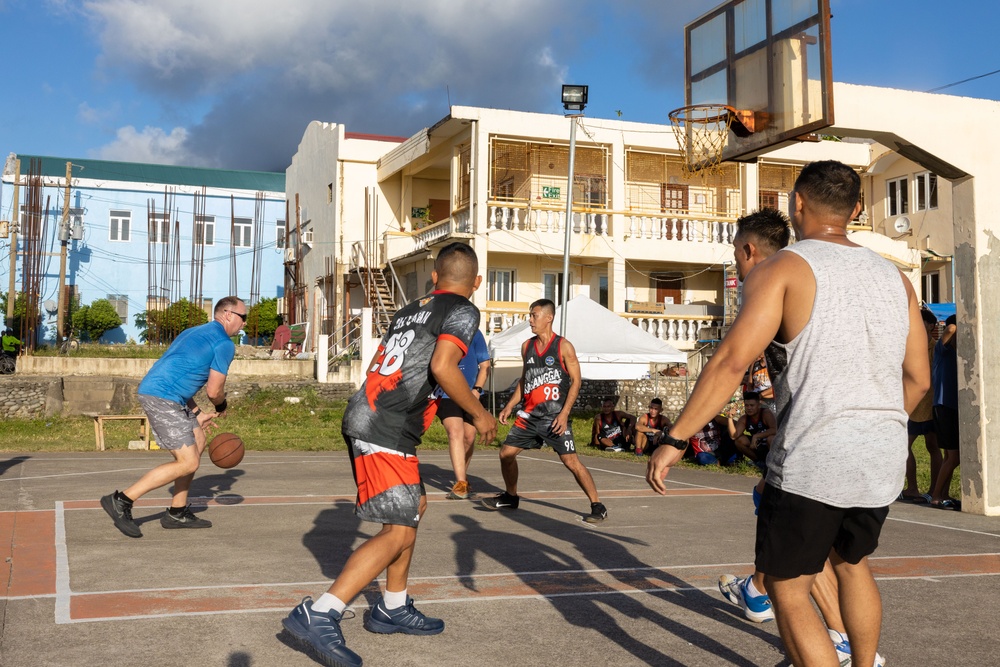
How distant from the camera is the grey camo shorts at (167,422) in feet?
27.1

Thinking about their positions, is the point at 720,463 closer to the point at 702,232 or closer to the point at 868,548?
the point at 868,548

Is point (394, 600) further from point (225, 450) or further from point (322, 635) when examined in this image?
point (225, 450)

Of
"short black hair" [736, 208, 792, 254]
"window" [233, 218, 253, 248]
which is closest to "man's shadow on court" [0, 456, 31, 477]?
"short black hair" [736, 208, 792, 254]

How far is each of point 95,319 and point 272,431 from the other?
2612 cm

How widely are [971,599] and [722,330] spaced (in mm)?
24280

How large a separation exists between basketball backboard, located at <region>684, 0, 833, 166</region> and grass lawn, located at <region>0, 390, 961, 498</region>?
510 centimetres

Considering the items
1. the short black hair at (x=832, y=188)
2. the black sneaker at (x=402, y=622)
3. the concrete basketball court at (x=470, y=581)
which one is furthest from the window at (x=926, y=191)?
the short black hair at (x=832, y=188)

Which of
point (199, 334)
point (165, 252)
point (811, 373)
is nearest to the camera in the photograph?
point (811, 373)

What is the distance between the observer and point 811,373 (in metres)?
3.40

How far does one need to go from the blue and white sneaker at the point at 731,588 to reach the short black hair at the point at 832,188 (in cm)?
266

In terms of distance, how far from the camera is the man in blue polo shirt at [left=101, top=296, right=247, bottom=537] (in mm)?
8266

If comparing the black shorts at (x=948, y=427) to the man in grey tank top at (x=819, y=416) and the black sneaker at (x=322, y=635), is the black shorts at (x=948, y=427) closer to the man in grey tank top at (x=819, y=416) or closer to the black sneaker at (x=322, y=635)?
the man in grey tank top at (x=819, y=416)

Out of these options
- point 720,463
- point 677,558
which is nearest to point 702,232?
point 720,463

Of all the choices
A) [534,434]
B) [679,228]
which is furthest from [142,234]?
[534,434]
